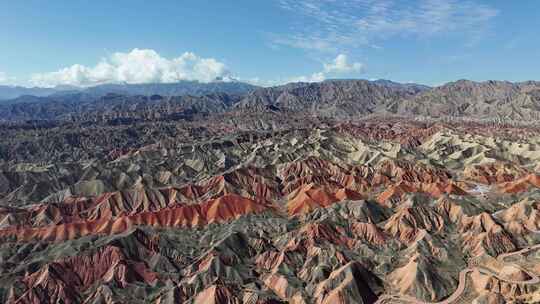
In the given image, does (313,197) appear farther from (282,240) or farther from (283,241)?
(283,241)

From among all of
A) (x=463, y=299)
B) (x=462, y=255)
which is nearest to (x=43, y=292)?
(x=463, y=299)

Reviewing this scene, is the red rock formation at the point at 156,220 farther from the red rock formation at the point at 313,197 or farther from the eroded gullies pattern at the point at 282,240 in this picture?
the red rock formation at the point at 313,197

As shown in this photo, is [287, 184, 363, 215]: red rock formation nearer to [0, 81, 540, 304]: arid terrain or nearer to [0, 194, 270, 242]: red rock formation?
[0, 81, 540, 304]: arid terrain

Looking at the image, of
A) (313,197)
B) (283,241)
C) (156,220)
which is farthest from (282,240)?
(156,220)

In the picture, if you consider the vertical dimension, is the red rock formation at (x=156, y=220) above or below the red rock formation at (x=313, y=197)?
below

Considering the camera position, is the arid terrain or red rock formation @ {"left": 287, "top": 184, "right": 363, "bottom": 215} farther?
red rock formation @ {"left": 287, "top": 184, "right": 363, "bottom": 215}

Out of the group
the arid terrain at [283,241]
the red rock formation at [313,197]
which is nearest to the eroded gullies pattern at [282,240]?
the arid terrain at [283,241]

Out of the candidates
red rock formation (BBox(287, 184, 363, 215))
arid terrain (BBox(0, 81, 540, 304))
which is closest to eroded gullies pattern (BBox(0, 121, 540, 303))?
arid terrain (BBox(0, 81, 540, 304))

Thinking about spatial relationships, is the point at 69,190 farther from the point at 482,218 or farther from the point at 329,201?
the point at 482,218
